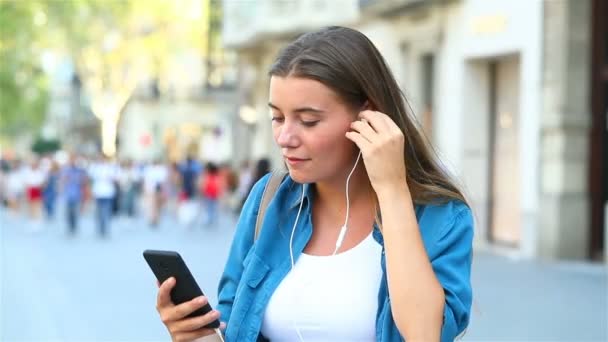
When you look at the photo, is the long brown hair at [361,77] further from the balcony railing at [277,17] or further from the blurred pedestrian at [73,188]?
the balcony railing at [277,17]

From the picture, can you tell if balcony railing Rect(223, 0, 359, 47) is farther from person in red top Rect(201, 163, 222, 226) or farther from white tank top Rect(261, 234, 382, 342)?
white tank top Rect(261, 234, 382, 342)

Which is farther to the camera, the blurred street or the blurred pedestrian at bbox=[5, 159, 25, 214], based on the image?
the blurred pedestrian at bbox=[5, 159, 25, 214]

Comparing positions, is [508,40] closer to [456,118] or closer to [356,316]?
[456,118]

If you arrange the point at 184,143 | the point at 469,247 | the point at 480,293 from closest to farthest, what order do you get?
the point at 469,247 < the point at 480,293 < the point at 184,143

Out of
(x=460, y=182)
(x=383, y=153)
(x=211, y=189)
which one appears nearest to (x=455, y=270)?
(x=383, y=153)

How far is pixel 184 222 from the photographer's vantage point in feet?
84.1

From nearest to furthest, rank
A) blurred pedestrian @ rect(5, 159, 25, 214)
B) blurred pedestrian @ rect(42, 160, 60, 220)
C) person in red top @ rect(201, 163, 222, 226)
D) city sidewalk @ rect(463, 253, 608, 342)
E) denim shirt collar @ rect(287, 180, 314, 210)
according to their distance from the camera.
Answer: denim shirt collar @ rect(287, 180, 314, 210), city sidewalk @ rect(463, 253, 608, 342), person in red top @ rect(201, 163, 222, 226), blurred pedestrian @ rect(42, 160, 60, 220), blurred pedestrian @ rect(5, 159, 25, 214)

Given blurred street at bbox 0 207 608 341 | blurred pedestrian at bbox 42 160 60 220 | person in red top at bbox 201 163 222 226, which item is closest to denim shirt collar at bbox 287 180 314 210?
blurred street at bbox 0 207 608 341

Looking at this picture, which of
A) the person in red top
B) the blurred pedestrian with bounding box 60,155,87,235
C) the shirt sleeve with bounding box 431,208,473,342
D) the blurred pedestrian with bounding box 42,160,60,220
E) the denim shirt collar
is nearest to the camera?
the shirt sleeve with bounding box 431,208,473,342

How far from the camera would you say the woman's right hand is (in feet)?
8.48

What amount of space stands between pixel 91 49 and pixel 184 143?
12.3 m

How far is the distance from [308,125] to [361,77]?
0.17 m

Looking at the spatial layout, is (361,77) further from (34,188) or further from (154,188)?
(34,188)

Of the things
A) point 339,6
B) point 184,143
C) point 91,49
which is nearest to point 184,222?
point 339,6
